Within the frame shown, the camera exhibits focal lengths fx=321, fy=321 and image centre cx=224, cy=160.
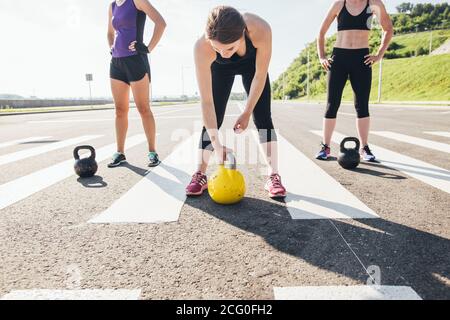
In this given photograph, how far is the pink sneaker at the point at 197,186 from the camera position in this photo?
9.43 feet

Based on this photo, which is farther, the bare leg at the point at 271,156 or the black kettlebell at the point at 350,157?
the black kettlebell at the point at 350,157

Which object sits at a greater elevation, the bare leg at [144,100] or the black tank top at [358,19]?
the black tank top at [358,19]

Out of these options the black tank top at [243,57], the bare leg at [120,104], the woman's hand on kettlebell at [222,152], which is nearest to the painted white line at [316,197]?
the woman's hand on kettlebell at [222,152]

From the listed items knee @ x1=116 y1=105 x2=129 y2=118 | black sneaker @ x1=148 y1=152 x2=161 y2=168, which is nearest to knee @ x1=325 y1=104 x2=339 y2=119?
black sneaker @ x1=148 y1=152 x2=161 y2=168

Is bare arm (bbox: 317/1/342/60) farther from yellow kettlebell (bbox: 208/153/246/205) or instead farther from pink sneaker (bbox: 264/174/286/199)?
yellow kettlebell (bbox: 208/153/246/205)

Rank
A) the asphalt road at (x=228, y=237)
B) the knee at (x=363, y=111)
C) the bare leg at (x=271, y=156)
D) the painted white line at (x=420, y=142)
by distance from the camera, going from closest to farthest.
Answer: the asphalt road at (x=228, y=237)
the bare leg at (x=271, y=156)
the knee at (x=363, y=111)
the painted white line at (x=420, y=142)

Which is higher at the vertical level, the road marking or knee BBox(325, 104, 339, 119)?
knee BBox(325, 104, 339, 119)

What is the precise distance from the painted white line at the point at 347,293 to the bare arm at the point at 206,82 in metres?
1.56

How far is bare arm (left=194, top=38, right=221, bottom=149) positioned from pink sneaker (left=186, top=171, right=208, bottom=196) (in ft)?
1.33

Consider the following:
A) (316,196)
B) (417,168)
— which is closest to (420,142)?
(417,168)

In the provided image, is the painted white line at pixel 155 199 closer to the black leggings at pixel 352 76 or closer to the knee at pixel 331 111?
the knee at pixel 331 111

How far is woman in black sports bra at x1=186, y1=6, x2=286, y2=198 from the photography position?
6.88 ft
